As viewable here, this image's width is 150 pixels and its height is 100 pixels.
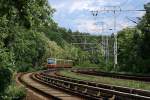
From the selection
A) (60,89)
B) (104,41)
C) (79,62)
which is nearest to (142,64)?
(60,89)

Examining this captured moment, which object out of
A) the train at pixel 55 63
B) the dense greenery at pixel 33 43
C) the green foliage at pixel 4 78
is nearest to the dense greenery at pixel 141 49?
the dense greenery at pixel 33 43

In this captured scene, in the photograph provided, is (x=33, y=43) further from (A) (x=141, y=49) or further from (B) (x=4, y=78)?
(B) (x=4, y=78)

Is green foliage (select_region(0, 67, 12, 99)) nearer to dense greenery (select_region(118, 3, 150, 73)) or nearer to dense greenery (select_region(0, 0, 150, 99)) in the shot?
dense greenery (select_region(0, 0, 150, 99))

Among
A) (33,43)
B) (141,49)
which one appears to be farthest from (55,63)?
(141,49)

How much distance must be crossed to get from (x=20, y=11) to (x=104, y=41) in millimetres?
113860

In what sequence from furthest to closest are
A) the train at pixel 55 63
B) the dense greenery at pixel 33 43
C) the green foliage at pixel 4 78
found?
1. the train at pixel 55 63
2. the green foliage at pixel 4 78
3. the dense greenery at pixel 33 43

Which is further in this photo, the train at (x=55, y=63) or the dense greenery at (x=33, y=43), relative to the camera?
the train at (x=55, y=63)

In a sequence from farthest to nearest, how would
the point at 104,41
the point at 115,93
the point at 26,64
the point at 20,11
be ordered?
the point at 104,41, the point at 26,64, the point at 115,93, the point at 20,11

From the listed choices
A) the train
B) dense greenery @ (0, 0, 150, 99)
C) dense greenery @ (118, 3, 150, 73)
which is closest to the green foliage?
dense greenery @ (0, 0, 150, 99)

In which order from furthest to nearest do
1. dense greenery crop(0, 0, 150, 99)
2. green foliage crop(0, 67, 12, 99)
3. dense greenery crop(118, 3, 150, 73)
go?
1. dense greenery crop(118, 3, 150, 73)
2. green foliage crop(0, 67, 12, 99)
3. dense greenery crop(0, 0, 150, 99)

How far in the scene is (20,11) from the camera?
831 inches

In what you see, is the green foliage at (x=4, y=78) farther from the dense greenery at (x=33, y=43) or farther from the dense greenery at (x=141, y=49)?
the dense greenery at (x=141, y=49)

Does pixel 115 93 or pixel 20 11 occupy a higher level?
pixel 20 11

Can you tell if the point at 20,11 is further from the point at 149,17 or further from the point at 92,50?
the point at 92,50
